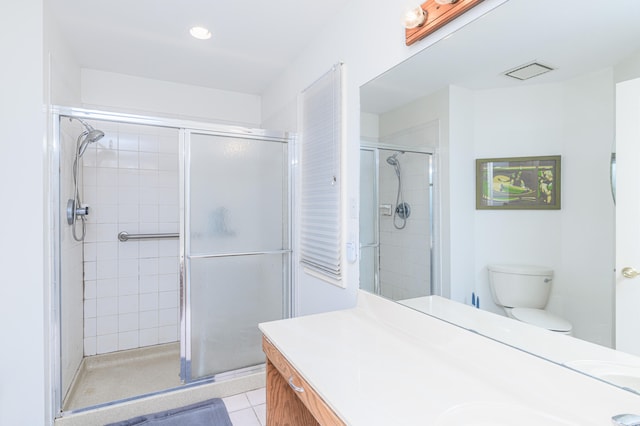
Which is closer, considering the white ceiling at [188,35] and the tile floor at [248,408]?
the white ceiling at [188,35]

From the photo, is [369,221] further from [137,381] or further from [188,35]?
[137,381]

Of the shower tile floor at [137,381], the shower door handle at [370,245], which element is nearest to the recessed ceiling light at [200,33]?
the shower door handle at [370,245]

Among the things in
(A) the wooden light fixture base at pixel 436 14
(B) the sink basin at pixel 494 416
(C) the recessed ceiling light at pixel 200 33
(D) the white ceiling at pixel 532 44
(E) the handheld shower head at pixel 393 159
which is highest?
(C) the recessed ceiling light at pixel 200 33

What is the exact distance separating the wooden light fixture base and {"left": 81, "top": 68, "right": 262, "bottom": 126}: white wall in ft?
7.47

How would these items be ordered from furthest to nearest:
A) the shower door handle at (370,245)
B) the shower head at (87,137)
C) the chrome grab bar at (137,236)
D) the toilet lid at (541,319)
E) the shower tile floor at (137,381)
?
the chrome grab bar at (137,236) → the shower head at (87,137) → the shower tile floor at (137,381) → the shower door handle at (370,245) → the toilet lid at (541,319)

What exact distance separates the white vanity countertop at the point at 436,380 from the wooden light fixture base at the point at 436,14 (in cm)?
115

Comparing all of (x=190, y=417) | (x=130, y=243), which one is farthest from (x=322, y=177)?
(x=130, y=243)

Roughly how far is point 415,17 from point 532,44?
0.48m

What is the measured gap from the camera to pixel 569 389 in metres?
0.88

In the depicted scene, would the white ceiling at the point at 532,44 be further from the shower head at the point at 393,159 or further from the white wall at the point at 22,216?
the white wall at the point at 22,216

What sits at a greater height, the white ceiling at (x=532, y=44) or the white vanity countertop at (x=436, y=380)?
the white ceiling at (x=532, y=44)

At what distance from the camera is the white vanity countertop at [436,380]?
0.84 meters

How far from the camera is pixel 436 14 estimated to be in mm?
1246

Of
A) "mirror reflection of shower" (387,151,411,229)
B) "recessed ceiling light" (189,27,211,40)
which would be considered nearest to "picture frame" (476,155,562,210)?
"mirror reflection of shower" (387,151,411,229)
